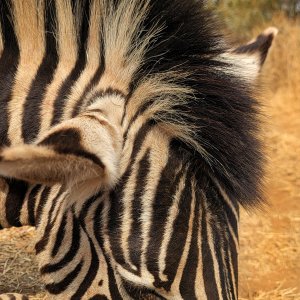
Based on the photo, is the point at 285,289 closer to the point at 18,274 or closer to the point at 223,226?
the point at 18,274

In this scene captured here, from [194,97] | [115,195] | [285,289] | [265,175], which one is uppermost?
[194,97]

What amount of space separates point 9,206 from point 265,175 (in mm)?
1076

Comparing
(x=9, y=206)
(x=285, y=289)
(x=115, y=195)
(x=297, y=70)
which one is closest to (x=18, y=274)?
(x=285, y=289)

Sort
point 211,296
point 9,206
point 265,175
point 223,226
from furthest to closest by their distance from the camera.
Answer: point 9,206 → point 265,175 → point 223,226 → point 211,296

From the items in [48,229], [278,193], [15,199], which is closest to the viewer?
[48,229]

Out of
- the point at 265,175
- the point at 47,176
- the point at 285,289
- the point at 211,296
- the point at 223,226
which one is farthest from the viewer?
the point at 285,289

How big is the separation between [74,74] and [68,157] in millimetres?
756

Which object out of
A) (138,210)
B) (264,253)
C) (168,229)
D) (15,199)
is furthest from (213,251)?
(264,253)

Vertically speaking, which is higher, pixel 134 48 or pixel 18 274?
pixel 134 48

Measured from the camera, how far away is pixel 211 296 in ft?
6.64

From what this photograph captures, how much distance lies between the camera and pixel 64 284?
2.21m

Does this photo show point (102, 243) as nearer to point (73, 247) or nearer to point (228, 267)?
point (73, 247)

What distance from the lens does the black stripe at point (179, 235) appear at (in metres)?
2.04

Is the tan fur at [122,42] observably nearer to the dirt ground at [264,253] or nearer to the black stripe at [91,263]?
the black stripe at [91,263]
